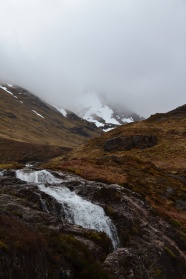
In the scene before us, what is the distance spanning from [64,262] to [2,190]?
1519 cm

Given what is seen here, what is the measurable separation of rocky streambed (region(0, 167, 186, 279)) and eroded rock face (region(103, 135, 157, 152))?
53.8 m

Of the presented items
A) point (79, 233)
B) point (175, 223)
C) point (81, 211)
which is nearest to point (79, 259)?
point (79, 233)

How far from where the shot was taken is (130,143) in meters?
93.2

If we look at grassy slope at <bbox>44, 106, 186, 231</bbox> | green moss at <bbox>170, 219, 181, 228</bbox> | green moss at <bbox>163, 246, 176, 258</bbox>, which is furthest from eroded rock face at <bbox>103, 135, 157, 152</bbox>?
green moss at <bbox>163, 246, 176, 258</bbox>

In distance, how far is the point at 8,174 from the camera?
122 ft

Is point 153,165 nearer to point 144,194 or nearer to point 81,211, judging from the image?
point 144,194

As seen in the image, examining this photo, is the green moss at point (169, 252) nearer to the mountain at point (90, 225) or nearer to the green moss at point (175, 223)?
the mountain at point (90, 225)

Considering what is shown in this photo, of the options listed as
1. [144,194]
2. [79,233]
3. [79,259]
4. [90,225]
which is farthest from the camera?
[144,194]

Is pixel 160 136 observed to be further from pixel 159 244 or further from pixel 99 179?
pixel 159 244

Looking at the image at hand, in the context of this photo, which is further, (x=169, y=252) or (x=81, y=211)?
(x=81, y=211)

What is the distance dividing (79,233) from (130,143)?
2889 inches

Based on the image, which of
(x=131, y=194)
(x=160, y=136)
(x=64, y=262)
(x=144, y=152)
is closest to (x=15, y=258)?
(x=64, y=262)

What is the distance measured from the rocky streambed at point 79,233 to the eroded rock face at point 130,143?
5378 cm

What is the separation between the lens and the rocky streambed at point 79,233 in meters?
14.0
